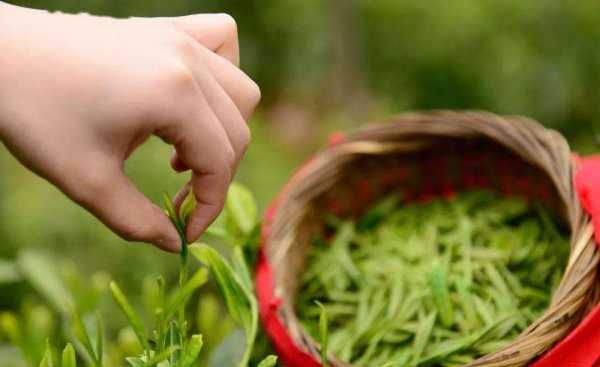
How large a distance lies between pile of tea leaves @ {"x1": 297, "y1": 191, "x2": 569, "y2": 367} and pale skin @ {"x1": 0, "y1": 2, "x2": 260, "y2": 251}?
225 millimetres

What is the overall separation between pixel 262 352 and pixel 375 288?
0.36ft

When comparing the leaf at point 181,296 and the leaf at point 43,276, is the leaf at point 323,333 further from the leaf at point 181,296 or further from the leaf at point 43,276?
the leaf at point 43,276

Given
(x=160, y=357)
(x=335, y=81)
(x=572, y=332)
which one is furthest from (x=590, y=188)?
(x=335, y=81)

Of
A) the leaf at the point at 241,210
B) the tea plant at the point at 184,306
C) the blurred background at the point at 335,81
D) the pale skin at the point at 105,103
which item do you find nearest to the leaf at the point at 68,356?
the tea plant at the point at 184,306

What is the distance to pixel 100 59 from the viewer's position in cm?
50

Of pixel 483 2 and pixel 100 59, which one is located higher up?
pixel 100 59

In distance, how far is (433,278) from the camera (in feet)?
2.36

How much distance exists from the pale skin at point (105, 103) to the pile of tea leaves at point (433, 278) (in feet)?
0.74

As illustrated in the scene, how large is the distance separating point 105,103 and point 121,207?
0.07 m

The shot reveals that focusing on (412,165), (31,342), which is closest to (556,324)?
(412,165)

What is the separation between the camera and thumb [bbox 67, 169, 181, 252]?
521 mm

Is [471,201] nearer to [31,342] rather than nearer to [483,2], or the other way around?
[31,342]

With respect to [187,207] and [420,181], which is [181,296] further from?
[420,181]

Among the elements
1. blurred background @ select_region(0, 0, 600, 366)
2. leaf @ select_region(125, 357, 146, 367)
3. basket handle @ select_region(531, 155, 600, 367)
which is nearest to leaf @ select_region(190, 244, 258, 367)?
leaf @ select_region(125, 357, 146, 367)
